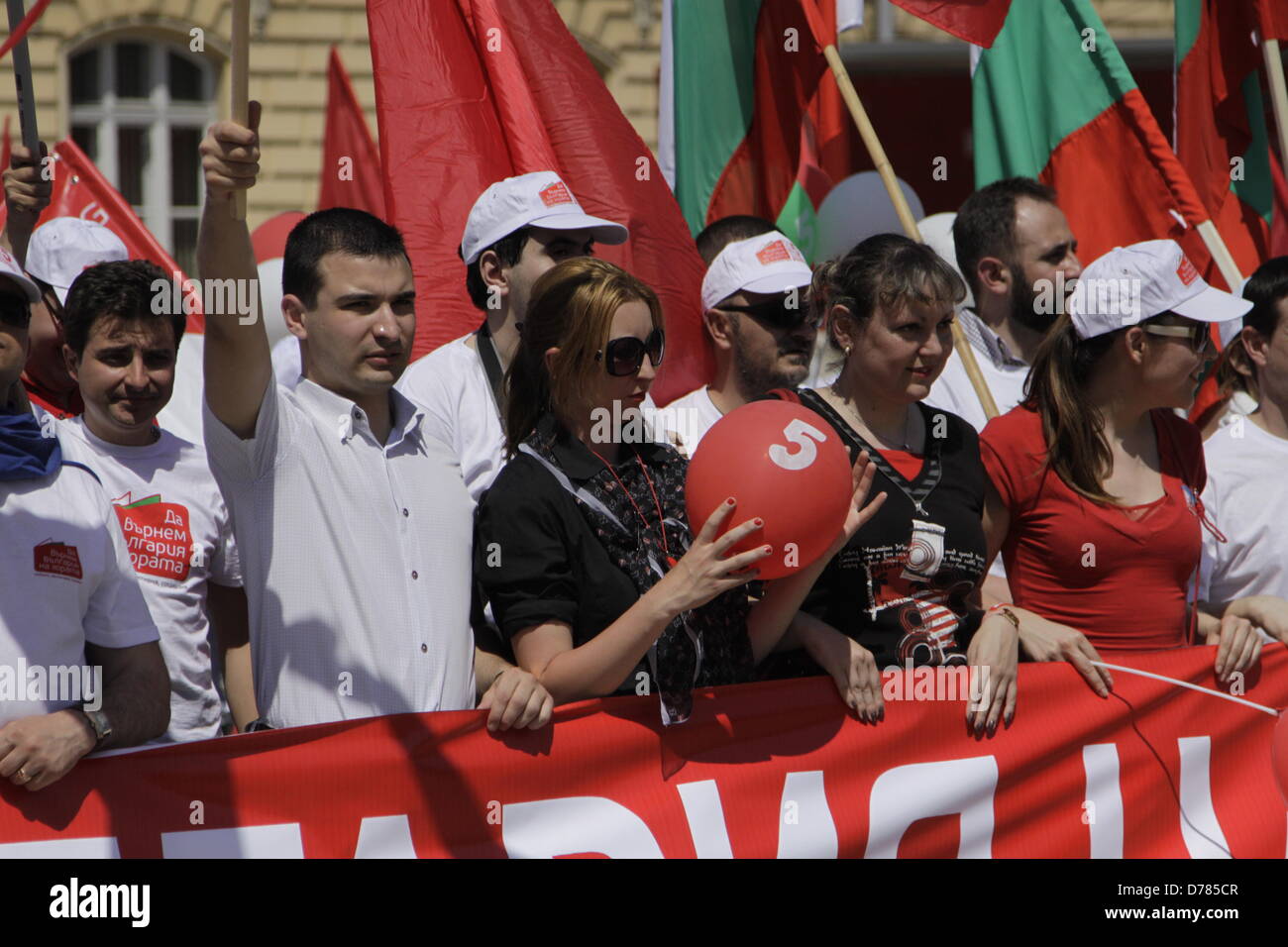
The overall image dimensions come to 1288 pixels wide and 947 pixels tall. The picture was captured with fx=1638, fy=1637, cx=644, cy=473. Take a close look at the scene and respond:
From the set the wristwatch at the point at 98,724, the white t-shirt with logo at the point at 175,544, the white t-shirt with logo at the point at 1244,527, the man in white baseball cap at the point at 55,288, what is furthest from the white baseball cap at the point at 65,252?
the white t-shirt with logo at the point at 1244,527

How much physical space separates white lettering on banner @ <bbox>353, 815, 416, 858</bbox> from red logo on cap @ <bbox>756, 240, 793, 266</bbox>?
7.15 feet

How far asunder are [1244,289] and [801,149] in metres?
2.17

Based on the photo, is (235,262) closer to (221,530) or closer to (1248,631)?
(221,530)

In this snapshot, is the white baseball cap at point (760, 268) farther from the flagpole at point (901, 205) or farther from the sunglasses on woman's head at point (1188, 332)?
the sunglasses on woman's head at point (1188, 332)

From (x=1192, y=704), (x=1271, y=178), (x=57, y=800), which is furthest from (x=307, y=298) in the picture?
(x=1271, y=178)

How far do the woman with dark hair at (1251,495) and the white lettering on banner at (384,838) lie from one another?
2239 mm

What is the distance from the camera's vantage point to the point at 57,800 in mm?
3184

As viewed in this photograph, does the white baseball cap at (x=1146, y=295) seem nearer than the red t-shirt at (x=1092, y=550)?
No

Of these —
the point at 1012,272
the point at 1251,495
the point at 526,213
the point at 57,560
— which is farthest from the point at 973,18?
the point at 57,560

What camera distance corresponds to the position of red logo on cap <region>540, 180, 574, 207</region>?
4.62 metres

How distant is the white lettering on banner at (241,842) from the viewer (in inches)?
130

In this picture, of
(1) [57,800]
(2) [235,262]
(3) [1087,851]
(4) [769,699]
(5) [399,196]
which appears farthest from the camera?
(5) [399,196]

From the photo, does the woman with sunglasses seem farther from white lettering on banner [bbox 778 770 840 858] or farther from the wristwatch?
the wristwatch

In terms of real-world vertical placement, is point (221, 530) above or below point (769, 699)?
above
